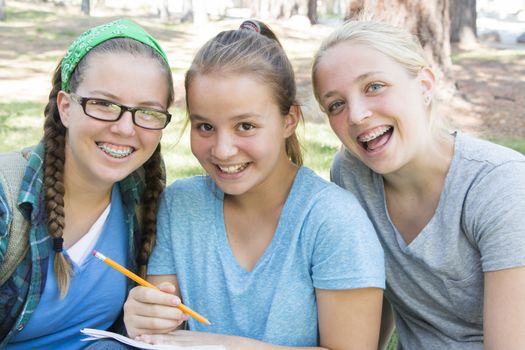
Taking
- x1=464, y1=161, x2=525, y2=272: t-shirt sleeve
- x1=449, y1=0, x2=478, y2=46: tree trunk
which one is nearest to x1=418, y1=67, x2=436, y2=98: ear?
x1=464, y1=161, x2=525, y2=272: t-shirt sleeve

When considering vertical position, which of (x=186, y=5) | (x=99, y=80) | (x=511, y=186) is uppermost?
(x=99, y=80)

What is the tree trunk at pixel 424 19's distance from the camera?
5824 millimetres

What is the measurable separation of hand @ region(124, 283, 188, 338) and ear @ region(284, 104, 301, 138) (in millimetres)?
616

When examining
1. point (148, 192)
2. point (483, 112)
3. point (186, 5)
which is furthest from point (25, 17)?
point (148, 192)

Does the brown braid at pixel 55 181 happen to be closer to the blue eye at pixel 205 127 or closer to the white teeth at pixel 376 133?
the blue eye at pixel 205 127

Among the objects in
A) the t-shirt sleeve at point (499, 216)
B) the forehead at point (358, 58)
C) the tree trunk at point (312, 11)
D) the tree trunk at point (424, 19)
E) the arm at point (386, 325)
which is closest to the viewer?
the t-shirt sleeve at point (499, 216)

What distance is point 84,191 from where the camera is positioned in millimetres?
2258

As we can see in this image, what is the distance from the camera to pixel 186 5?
78.0ft

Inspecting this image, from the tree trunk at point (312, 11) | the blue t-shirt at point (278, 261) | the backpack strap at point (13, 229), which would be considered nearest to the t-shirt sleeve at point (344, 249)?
the blue t-shirt at point (278, 261)

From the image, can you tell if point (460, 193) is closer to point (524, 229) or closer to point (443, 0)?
point (524, 229)

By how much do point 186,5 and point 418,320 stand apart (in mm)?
22541

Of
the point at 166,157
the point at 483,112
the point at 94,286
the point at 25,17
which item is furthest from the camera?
the point at 25,17

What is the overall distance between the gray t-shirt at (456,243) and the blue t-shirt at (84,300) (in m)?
0.78

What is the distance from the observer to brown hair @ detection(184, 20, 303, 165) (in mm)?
2094
